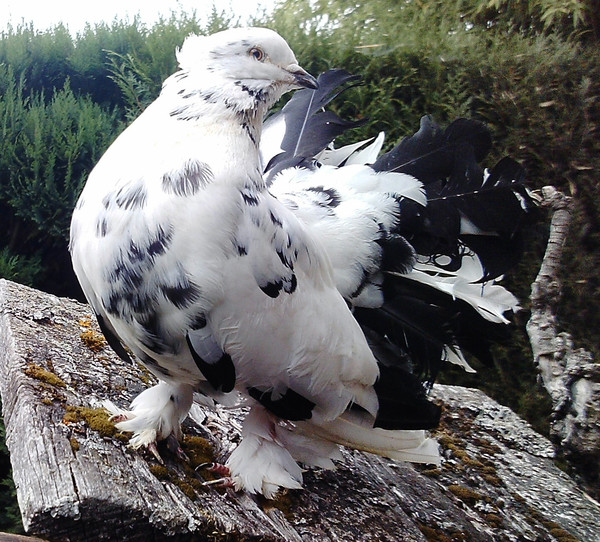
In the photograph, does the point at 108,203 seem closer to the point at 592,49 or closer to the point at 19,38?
the point at 19,38

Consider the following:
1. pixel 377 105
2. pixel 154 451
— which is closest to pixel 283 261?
pixel 154 451

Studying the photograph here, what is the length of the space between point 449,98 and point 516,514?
207 centimetres

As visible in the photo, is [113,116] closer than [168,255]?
No

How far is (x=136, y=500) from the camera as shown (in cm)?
116

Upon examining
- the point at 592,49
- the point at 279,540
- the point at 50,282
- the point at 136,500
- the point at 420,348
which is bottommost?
the point at 50,282

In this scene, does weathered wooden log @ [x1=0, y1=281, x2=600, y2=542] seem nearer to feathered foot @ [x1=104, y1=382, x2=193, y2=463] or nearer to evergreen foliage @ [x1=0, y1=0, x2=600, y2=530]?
feathered foot @ [x1=104, y1=382, x2=193, y2=463]

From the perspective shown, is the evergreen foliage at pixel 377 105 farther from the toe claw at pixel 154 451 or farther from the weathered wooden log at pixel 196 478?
the toe claw at pixel 154 451

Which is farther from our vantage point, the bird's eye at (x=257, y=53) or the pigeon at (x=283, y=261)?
the bird's eye at (x=257, y=53)

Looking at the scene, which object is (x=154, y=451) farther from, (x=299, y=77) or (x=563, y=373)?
(x=563, y=373)

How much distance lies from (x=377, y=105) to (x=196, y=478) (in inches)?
86.3

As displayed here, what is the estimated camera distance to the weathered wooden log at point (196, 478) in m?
1.15

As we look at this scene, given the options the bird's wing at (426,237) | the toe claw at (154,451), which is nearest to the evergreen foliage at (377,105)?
the bird's wing at (426,237)

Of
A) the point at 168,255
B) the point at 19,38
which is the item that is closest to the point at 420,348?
the point at 168,255

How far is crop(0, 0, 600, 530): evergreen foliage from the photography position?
2.87 meters
